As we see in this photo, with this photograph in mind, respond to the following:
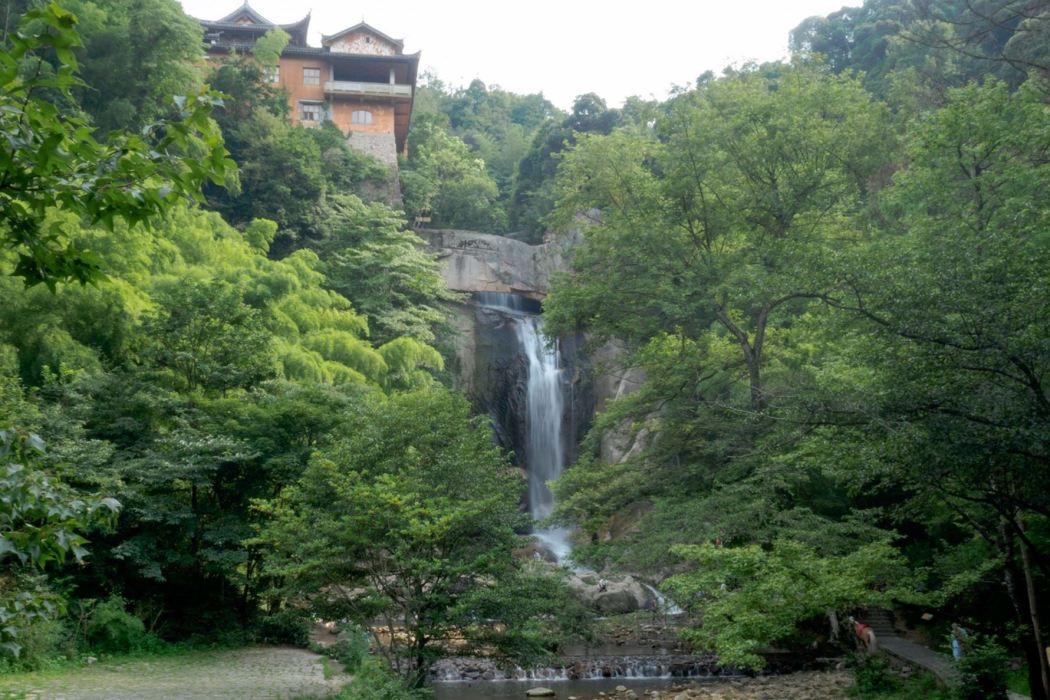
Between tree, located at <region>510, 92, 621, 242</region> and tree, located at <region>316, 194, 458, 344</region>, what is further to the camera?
tree, located at <region>510, 92, 621, 242</region>

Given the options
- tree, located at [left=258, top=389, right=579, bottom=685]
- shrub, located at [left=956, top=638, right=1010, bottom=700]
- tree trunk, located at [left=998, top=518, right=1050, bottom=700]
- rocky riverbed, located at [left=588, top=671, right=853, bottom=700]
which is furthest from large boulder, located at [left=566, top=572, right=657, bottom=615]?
tree trunk, located at [left=998, top=518, right=1050, bottom=700]

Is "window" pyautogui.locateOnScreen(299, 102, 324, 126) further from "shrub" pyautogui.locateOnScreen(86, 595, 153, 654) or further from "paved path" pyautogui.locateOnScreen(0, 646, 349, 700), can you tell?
"paved path" pyautogui.locateOnScreen(0, 646, 349, 700)

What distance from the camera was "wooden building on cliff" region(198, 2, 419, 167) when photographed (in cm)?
4069

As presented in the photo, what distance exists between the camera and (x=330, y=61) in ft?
136

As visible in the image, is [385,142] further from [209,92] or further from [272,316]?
[209,92]

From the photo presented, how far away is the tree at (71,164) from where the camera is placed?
2768 mm

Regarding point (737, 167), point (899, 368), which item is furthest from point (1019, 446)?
point (737, 167)

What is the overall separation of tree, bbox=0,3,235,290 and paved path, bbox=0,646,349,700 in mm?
8001

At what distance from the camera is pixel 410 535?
A: 36.5 ft

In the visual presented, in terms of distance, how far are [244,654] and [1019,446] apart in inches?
498

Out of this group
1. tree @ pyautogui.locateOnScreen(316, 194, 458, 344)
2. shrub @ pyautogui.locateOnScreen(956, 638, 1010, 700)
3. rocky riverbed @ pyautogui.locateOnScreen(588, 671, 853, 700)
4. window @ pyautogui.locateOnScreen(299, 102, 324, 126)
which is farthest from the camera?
window @ pyautogui.locateOnScreen(299, 102, 324, 126)

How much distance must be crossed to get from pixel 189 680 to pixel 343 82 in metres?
33.8

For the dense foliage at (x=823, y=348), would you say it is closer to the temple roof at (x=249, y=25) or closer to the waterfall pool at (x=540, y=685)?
the waterfall pool at (x=540, y=685)

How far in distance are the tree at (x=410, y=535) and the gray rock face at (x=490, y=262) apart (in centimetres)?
2436
